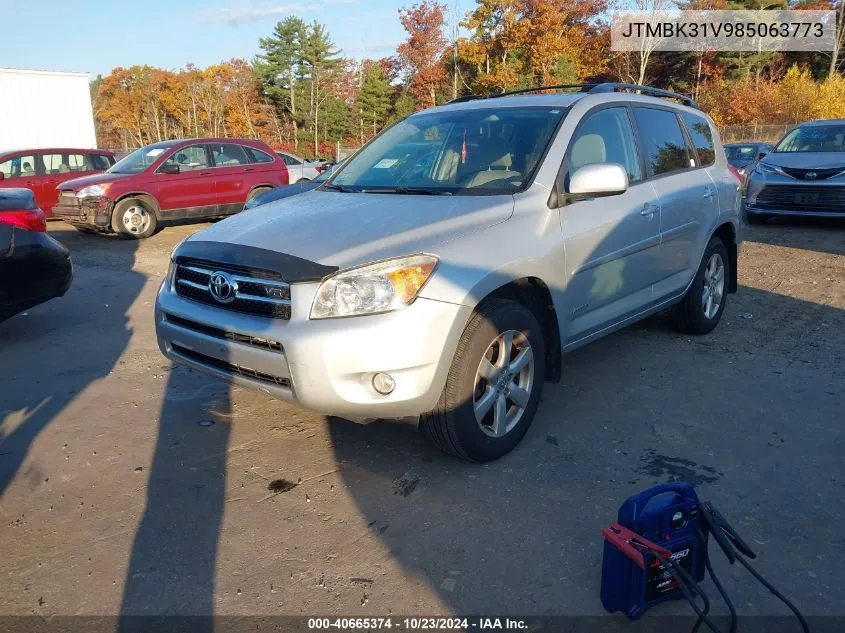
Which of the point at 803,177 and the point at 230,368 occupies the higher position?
the point at 803,177

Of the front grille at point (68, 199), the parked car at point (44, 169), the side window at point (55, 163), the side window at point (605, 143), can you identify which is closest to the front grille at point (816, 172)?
the side window at point (605, 143)

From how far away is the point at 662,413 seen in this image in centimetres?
417

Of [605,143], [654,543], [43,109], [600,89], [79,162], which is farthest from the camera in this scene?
[43,109]

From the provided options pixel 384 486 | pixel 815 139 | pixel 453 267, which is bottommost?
pixel 384 486

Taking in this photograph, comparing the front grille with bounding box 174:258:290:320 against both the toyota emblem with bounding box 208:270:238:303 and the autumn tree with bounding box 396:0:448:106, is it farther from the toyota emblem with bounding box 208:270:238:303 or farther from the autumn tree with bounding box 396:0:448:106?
the autumn tree with bounding box 396:0:448:106

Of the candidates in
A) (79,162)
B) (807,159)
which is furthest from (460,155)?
(79,162)

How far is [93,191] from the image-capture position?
1157 centimetres

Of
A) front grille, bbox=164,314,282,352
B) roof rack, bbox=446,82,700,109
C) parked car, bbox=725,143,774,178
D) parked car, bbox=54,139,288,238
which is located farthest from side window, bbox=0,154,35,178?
parked car, bbox=725,143,774,178

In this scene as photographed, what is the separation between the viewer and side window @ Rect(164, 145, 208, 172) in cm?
1259

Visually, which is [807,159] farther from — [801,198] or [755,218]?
[755,218]

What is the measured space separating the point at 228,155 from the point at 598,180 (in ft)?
35.7

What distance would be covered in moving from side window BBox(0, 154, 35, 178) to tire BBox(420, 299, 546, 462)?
13.3 m

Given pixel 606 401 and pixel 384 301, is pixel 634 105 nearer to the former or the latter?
pixel 606 401

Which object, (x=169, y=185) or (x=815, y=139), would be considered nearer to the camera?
(x=815, y=139)
